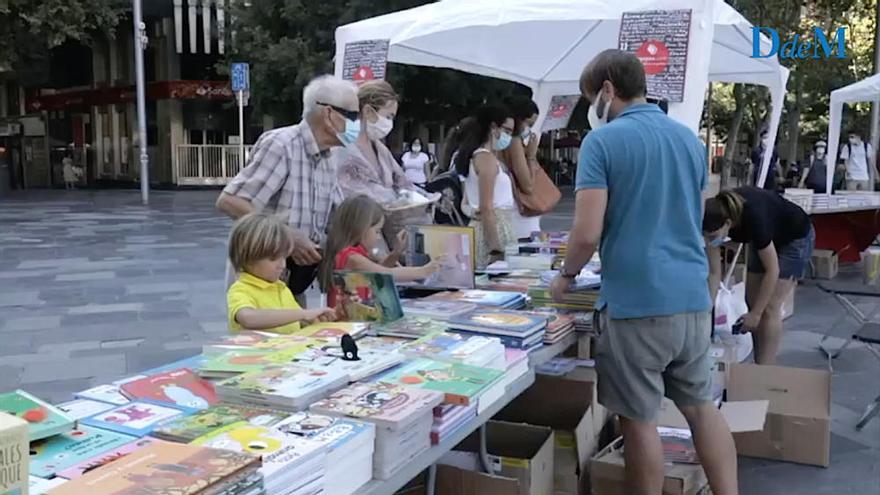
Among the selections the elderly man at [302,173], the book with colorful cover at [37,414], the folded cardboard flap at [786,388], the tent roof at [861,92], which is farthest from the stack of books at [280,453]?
the tent roof at [861,92]

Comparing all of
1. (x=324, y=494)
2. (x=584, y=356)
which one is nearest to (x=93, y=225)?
(x=584, y=356)

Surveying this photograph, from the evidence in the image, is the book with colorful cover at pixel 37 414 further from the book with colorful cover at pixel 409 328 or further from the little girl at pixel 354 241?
the little girl at pixel 354 241

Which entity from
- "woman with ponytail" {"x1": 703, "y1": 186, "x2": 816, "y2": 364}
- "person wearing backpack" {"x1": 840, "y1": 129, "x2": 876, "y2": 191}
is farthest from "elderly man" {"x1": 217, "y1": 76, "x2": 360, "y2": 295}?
"person wearing backpack" {"x1": 840, "y1": 129, "x2": 876, "y2": 191}

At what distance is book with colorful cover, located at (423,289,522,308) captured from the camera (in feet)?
10.0

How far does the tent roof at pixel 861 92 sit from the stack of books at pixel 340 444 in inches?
420

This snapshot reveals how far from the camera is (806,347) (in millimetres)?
5684

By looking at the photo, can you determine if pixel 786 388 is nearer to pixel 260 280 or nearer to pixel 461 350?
pixel 461 350

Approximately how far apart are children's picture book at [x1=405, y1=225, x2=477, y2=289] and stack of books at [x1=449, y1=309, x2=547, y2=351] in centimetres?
62

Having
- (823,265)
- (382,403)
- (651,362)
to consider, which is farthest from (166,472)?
(823,265)

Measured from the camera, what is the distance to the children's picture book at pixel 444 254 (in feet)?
11.1

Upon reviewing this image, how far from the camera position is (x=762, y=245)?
3969 mm

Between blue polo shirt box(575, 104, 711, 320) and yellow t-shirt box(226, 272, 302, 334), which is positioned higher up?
blue polo shirt box(575, 104, 711, 320)

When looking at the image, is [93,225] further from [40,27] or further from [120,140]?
[120,140]

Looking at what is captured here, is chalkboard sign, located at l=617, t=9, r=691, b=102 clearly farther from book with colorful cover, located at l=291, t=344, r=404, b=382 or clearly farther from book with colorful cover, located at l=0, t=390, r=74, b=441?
book with colorful cover, located at l=0, t=390, r=74, b=441
